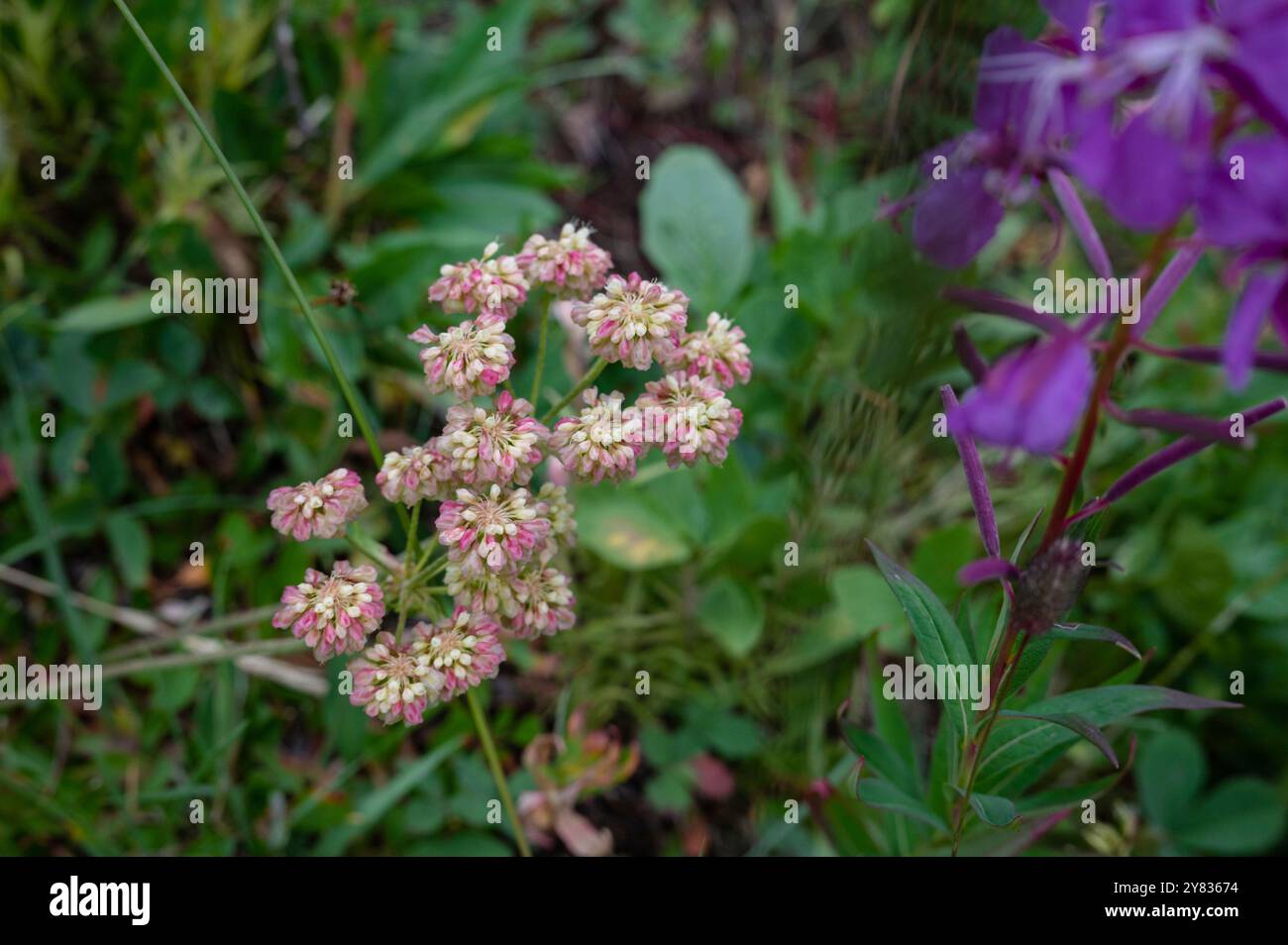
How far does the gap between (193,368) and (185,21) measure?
59cm

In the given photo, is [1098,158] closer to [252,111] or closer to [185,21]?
[252,111]

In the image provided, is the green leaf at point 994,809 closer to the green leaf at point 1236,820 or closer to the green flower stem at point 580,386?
the green flower stem at point 580,386

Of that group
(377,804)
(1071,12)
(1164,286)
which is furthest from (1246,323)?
(377,804)

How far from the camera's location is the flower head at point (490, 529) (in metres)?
0.89

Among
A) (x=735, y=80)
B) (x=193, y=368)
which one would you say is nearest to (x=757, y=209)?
(x=735, y=80)

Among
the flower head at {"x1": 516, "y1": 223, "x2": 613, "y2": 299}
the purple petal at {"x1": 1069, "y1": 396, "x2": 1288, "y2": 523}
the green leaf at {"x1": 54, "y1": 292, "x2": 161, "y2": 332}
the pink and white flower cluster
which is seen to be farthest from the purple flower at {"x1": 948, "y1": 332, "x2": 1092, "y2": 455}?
the green leaf at {"x1": 54, "y1": 292, "x2": 161, "y2": 332}

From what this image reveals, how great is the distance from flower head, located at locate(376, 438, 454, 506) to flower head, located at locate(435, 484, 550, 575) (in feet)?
0.11

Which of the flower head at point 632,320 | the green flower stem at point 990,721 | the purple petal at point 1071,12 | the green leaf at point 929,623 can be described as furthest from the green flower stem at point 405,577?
the purple petal at point 1071,12

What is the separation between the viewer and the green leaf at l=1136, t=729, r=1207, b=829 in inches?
66.9

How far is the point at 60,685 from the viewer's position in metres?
1.55

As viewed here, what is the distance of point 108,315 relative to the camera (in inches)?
66.4

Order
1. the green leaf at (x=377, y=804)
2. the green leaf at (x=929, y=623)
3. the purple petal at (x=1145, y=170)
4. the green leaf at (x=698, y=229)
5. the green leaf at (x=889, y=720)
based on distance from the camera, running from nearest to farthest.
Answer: the purple petal at (x=1145, y=170), the green leaf at (x=929, y=623), the green leaf at (x=889, y=720), the green leaf at (x=377, y=804), the green leaf at (x=698, y=229)

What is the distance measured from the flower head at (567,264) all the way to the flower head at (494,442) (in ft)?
0.43

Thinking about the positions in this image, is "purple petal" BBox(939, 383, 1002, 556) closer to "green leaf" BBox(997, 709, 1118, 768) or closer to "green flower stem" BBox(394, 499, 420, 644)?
"green leaf" BBox(997, 709, 1118, 768)
